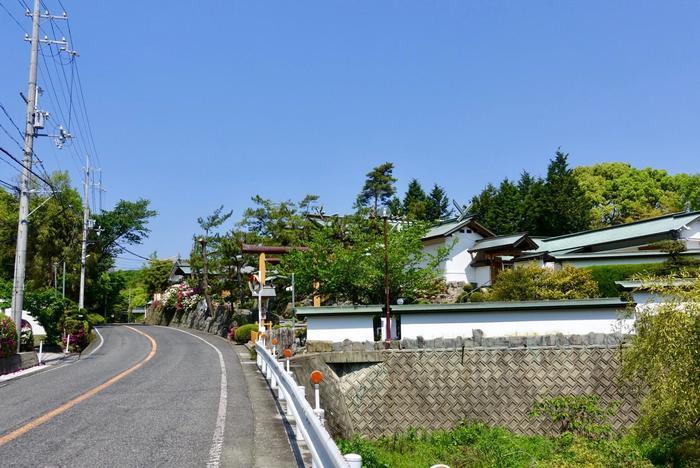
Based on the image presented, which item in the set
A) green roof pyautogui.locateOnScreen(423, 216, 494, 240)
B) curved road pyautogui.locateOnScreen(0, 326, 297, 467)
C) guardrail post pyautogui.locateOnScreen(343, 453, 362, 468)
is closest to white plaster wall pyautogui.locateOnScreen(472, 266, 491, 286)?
green roof pyautogui.locateOnScreen(423, 216, 494, 240)

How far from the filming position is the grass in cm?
1093

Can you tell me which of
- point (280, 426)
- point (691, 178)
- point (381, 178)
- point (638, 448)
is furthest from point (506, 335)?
point (691, 178)

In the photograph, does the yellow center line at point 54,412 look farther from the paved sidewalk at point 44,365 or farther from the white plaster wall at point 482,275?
the white plaster wall at point 482,275

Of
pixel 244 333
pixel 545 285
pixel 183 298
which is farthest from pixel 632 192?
pixel 183 298

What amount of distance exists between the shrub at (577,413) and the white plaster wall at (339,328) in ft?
23.3

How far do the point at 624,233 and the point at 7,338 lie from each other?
106 ft

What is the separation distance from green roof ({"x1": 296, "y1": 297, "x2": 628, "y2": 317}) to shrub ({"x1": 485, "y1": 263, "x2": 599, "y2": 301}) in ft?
14.8

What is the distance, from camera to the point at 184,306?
4791 cm

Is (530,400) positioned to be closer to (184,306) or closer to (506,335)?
(506,335)

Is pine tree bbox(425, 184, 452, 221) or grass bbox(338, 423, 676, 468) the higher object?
pine tree bbox(425, 184, 452, 221)

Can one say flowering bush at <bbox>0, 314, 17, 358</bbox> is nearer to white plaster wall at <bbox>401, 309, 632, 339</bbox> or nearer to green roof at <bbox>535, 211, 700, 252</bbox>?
white plaster wall at <bbox>401, 309, 632, 339</bbox>

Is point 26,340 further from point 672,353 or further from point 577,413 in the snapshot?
point 672,353

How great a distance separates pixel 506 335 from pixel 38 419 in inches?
630

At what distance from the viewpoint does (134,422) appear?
304 inches
